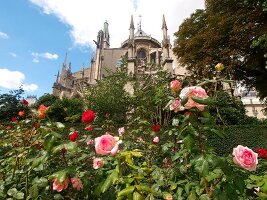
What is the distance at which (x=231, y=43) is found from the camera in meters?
14.7

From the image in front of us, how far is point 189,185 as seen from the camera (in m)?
2.11

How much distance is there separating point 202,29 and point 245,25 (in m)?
→ 3.69

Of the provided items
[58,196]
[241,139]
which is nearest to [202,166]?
[58,196]

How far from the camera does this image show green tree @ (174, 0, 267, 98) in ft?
45.9

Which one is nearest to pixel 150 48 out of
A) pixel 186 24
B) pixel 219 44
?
pixel 186 24

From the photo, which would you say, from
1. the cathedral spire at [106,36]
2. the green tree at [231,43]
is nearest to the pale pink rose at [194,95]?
the green tree at [231,43]

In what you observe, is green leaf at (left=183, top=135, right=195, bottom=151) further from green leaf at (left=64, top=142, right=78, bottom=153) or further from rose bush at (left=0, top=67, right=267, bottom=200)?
green leaf at (left=64, top=142, right=78, bottom=153)

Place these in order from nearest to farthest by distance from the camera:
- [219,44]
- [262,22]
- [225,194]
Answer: [225,194] → [262,22] → [219,44]

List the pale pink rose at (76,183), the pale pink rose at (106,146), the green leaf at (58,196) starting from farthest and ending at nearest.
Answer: the green leaf at (58,196) < the pale pink rose at (76,183) < the pale pink rose at (106,146)

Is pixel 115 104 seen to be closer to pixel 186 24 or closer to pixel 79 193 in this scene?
pixel 186 24

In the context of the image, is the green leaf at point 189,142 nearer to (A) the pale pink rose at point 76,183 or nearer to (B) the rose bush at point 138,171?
(B) the rose bush at point 138,171

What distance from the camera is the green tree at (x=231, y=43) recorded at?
45.9 feet

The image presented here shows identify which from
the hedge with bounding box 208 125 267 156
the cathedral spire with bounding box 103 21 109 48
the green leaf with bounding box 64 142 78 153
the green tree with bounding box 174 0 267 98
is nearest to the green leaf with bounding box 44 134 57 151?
the green leaf with bounding box 64 142 78 153

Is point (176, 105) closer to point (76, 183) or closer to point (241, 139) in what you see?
point (76, 183)
